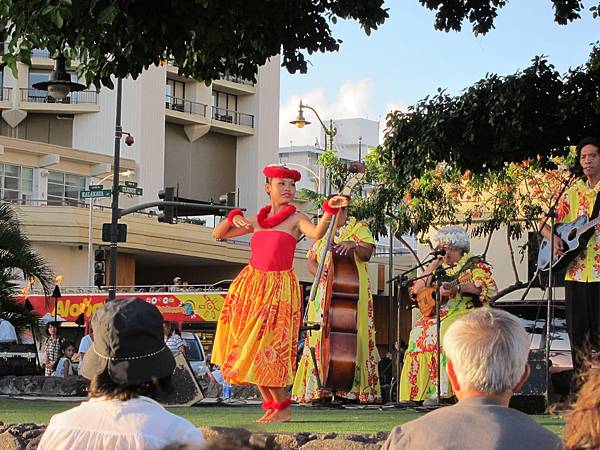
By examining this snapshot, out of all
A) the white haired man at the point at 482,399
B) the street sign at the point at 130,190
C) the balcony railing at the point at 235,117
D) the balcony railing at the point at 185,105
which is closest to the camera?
the white haired man at the point at 482,399

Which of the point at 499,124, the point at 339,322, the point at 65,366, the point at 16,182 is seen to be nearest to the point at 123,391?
the point at 339,322

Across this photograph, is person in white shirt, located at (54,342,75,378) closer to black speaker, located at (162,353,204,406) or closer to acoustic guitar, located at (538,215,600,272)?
black speaker, located at (162,353,204,406)

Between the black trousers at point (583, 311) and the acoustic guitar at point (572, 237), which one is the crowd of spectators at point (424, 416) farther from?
the black trousers at point (583, 311)

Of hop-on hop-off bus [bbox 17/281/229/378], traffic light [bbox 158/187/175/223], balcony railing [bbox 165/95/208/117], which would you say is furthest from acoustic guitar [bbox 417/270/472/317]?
balcony railing [bbox 165/95/208/117]

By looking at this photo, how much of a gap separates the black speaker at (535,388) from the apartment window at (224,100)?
5397cm

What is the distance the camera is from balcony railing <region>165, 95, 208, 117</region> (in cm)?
5950

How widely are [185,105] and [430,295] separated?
51334 millimetres

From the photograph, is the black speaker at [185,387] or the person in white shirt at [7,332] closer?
the black speaker at [185,387]

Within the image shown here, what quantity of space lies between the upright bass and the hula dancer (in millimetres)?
1807

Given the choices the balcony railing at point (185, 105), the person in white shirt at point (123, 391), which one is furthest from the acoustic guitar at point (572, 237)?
the balcony railing at point (185, 105)

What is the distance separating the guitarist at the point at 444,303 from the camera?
10.1 metres

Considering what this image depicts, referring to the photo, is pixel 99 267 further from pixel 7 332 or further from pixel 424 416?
pixel 424 416

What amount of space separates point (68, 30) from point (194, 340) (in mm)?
17727

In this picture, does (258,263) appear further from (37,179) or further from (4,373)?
(37,179)
